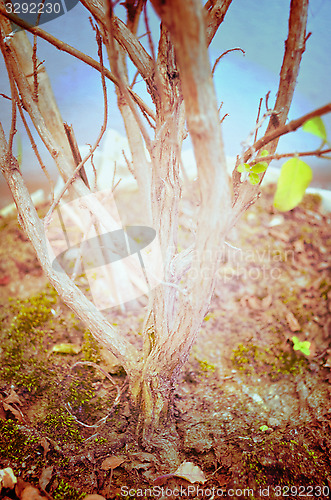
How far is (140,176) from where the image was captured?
1.52 m

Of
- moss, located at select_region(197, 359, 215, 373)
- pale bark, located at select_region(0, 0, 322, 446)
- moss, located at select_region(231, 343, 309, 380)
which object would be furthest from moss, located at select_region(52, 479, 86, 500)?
moss, located at select_region(231, 343, 309, 380)

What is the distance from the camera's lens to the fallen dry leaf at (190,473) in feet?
3.05

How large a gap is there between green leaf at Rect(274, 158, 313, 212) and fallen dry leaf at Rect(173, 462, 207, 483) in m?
0.91

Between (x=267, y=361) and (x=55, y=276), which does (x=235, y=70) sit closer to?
(x=55, y=276)

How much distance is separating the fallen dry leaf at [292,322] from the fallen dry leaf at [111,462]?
1125mm

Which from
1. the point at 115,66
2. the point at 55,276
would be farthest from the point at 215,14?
the point at 55,276

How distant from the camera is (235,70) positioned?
5.57 ft

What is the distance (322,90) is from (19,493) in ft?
7.79

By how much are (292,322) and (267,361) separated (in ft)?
1.02

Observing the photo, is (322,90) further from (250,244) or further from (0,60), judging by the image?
(0,60)

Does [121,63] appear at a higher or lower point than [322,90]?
higher

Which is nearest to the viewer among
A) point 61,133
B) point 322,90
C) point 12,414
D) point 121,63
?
point 12,414

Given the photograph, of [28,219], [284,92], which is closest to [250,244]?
[284,92]

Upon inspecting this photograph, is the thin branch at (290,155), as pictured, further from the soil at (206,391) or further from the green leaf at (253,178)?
the soil at (206,391)
